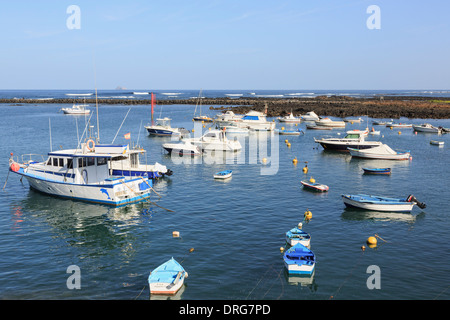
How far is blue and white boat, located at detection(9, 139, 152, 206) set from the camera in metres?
33.5

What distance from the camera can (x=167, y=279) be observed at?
19375mm

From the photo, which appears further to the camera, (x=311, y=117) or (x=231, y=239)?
(x=311, y=117)

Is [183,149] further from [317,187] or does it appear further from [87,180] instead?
[317,187]

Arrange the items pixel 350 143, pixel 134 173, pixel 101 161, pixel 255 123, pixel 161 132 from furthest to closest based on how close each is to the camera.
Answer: pixel 255 123 < pixel 161 132 < pixel 350 143 < pixel 134 173 < pixel 101 161

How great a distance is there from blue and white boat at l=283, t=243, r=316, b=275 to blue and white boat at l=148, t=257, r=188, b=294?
6.09m

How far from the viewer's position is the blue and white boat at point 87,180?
33531 mm

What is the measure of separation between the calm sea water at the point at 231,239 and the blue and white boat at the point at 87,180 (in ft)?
3.44

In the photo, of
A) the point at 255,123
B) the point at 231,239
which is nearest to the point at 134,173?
the point at 231,239

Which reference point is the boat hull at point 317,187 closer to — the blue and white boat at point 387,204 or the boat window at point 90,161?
the blue and white boat at point 387,204

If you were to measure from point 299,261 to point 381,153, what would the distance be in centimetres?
4198

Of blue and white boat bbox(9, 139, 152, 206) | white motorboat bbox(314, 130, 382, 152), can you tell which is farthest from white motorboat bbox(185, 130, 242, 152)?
blue and white boat bbox(9, 139, 152, 206)

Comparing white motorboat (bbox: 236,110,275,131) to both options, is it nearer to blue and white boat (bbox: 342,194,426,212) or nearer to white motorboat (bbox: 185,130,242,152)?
white motorboat (bbox: 185,130,242,152)

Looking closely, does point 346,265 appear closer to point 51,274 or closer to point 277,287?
point 277,287
